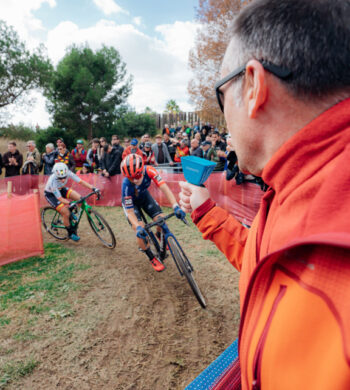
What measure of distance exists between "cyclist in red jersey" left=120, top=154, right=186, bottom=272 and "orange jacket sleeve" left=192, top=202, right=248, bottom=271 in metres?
2.87

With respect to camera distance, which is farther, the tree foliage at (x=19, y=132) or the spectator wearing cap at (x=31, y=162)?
the tree foliage at (x=19, y=132)

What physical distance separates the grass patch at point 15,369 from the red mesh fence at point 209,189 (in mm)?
5329

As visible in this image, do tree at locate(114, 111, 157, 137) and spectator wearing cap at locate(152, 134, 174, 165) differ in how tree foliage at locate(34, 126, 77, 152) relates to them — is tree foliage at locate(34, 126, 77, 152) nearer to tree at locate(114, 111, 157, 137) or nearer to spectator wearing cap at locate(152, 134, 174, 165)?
tree at locate(114, 111, 157, 137)

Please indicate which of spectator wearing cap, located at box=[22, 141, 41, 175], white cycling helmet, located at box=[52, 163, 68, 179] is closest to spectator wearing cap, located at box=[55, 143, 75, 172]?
spectator wearing cap, located at box=[22, 141, 41, 175]

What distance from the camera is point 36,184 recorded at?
32.0 feet

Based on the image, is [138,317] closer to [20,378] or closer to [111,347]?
[111,347]

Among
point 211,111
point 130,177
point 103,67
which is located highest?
point 103,67

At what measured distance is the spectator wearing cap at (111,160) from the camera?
1005 centimetres

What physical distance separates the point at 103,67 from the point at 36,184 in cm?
2348

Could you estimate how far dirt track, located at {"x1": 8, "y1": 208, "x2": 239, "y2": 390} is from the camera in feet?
9.29

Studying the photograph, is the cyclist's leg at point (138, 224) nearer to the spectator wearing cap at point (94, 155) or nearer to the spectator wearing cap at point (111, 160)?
the spectator wearing cap at point (111, 160)

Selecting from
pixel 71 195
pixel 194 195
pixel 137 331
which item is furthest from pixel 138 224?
pixel 194 195

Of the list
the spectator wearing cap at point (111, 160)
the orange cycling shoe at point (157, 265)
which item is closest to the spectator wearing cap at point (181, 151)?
the spectator wearing cap at point (111, 160)

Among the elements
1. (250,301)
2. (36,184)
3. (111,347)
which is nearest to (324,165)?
(250,301)
